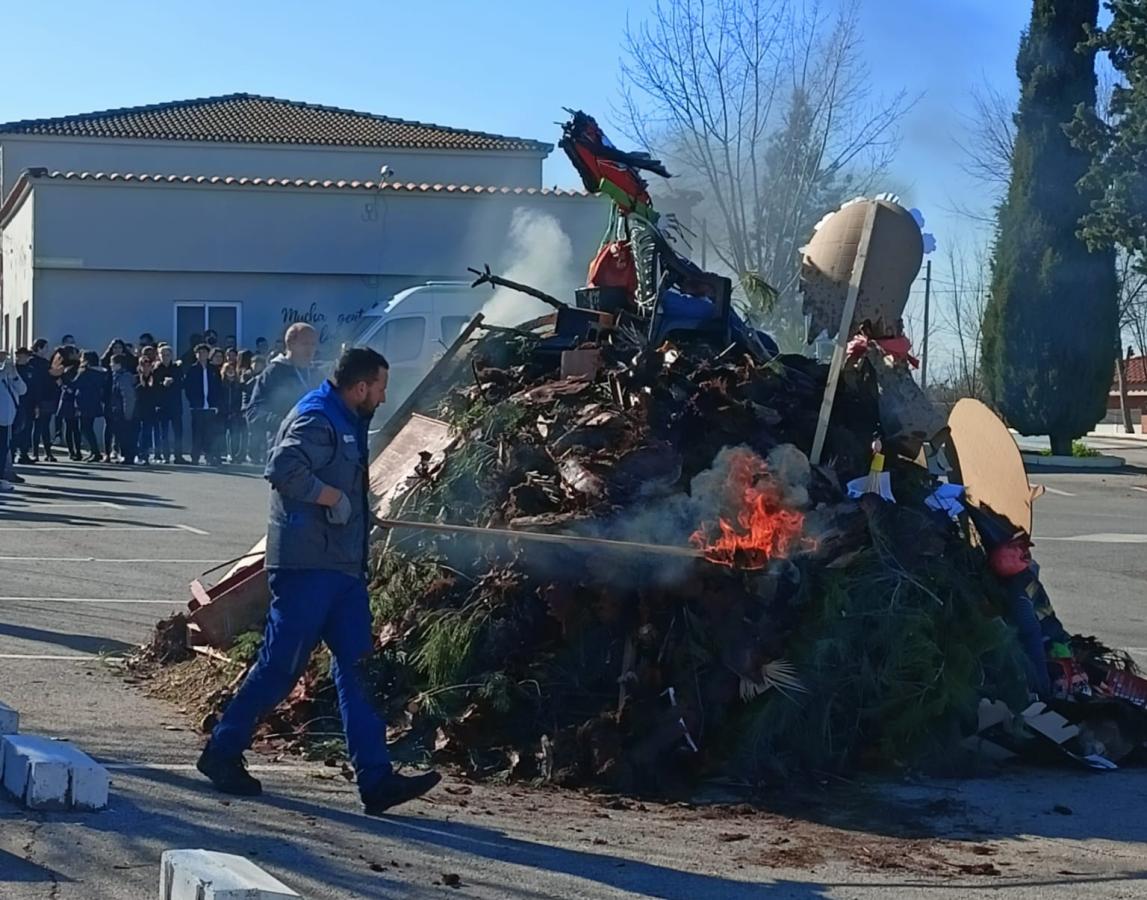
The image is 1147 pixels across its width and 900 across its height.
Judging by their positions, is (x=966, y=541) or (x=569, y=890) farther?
(x=966, y=541)

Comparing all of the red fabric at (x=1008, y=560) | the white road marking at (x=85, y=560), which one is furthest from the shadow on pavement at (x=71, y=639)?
the red fabric at (x=1008, y=560)

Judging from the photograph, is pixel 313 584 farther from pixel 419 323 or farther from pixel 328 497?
pixel 419 323

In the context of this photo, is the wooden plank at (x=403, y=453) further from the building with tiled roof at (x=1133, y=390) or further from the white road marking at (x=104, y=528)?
the building with tiled roof at (x=1133, y=390)

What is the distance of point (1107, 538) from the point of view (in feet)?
61.6

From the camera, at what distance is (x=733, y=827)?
21.8 feet

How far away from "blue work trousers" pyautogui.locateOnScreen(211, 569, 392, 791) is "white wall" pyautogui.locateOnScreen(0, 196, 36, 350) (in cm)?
2651

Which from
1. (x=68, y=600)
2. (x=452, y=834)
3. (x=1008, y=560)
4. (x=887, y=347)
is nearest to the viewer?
(x=452, y=834)

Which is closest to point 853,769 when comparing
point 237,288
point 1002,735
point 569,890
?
point 1002,735

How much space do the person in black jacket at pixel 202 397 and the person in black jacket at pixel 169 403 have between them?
0.17 metres

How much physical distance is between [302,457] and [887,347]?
3.46 metres

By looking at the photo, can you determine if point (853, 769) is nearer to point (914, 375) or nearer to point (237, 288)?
point (914, 375)

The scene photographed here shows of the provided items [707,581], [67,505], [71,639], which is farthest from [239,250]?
[707,581]

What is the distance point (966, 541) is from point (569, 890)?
3.68 m

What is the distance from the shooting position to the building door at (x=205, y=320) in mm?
31984
